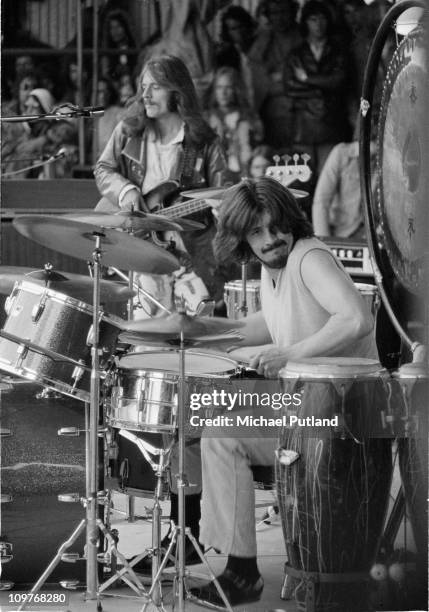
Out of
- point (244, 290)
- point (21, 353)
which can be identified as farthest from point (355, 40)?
point (21, 353)

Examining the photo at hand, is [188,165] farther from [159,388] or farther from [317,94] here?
[159,388]

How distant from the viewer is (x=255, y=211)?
13.3ft

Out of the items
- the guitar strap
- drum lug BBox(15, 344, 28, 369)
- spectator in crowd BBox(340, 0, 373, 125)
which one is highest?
spectator in crowd BBox(340, 0, 373, 125)

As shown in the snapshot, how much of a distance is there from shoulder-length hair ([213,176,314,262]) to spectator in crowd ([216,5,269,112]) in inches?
46.0

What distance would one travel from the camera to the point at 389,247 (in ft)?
14.0

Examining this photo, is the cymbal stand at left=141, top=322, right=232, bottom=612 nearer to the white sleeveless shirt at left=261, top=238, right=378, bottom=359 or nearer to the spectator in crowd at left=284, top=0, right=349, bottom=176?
the white sleeveless shirt at left=261, top=238, right=378, bottom=359

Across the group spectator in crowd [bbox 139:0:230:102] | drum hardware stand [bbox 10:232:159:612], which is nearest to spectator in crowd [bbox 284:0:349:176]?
spectator in crowd [bbox 139:0:230:102]

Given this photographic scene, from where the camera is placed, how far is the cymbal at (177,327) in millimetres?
3674

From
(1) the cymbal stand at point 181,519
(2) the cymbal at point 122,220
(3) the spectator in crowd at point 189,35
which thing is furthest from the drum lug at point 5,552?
(3) the spectator in crowd at point 189,35

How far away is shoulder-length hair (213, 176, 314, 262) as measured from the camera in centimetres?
405

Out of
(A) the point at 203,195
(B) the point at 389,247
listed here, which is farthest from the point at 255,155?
(B) the point at 389,247

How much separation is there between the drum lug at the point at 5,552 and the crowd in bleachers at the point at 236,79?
151cm

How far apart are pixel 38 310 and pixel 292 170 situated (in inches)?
64.1

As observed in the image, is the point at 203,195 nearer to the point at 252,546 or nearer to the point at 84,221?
the point at 84,221
